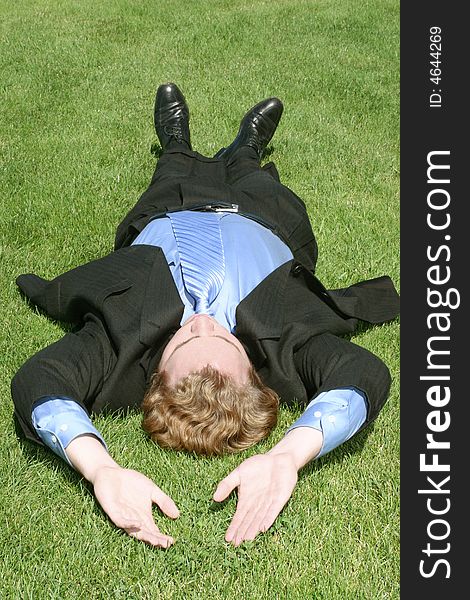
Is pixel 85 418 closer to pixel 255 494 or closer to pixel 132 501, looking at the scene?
pixel 132 501

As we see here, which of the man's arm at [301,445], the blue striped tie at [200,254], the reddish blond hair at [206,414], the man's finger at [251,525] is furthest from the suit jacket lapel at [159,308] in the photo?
the man's finger at [251,525]

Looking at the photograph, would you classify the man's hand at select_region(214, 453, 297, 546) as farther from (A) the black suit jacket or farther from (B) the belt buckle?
(B) the belt buckle

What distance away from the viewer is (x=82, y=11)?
980 centimetres

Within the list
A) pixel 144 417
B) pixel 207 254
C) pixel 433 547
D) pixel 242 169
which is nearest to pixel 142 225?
pixel 207 254

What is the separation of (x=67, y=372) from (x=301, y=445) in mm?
1071

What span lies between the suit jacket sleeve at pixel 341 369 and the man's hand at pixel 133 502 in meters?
0.89

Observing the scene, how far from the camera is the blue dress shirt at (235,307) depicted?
3.27 m

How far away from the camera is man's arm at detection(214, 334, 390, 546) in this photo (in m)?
3.07

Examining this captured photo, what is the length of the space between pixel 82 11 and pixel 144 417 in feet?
25.0

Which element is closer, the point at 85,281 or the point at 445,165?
the point at 85,281

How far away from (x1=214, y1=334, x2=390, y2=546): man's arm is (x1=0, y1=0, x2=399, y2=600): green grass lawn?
0.13 meters

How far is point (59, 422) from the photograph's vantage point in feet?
10.6

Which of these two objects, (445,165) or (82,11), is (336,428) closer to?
(445,165)

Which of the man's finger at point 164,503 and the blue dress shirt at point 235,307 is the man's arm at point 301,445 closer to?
the blue dress shirt at point 235,307
